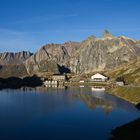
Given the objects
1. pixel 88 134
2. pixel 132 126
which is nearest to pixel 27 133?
pixel 88 134

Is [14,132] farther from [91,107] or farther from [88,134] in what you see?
[91,107]

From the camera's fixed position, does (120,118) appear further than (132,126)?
Yes

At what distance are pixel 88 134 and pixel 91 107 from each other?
4791 cm

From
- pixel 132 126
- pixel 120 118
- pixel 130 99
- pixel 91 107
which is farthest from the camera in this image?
pixel 130 99

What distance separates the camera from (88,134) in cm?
7056

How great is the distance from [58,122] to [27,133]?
49.0 feet

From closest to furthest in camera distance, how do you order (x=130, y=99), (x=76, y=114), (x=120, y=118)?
(x=120, y=118)
(x=76, y=114)
(x=130, y=99)

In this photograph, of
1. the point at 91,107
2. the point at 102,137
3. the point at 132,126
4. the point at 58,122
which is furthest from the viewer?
the point at 91,107

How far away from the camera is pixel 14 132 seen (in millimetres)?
73625

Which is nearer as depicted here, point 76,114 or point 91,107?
point 76,114

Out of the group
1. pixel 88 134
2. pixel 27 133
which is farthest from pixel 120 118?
pixel 27 133

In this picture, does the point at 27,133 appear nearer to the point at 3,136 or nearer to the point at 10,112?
the point at 3,136

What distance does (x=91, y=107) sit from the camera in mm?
118312

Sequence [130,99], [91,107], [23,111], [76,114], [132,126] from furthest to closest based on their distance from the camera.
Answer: [130,99] → [91,107] → [23,111] → [76,114] → [132,126]
